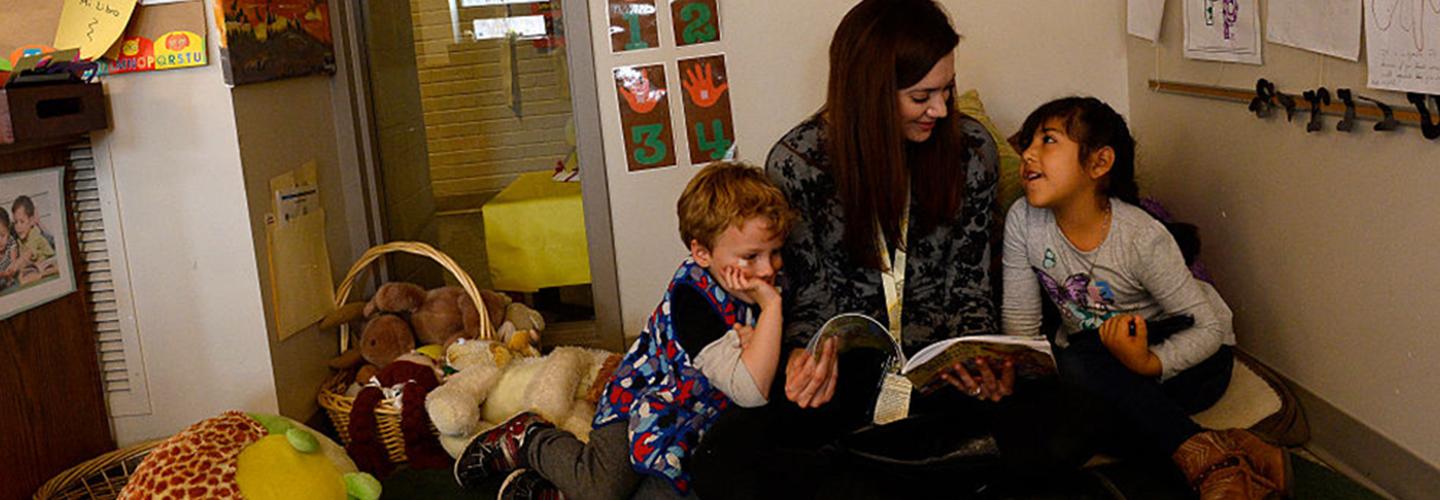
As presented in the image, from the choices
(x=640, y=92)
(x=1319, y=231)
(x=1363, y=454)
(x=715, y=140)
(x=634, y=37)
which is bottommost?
(x=1363, y=454)

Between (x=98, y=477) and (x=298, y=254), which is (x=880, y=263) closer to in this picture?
(x=298, y=254)

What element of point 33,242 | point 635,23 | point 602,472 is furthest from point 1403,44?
point 33,242

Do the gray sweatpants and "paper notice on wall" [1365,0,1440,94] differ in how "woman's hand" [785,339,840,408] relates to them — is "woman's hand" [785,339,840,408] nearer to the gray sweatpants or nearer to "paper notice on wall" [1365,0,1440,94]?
the gray sweatpants

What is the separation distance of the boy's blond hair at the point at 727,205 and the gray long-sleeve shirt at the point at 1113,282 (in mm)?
541

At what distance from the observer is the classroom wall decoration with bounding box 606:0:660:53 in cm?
299

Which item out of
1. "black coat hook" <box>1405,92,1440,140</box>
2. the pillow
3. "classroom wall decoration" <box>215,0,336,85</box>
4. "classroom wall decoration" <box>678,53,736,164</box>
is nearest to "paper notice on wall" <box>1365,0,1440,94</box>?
"black coat hook" <box>1405,92,1440,140</box>

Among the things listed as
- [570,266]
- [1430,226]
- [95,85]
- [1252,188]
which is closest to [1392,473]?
[1430,226]

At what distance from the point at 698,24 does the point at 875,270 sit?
1056 mm

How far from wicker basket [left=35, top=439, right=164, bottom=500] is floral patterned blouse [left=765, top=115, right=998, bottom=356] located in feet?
4.08

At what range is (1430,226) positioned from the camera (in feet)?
6.26

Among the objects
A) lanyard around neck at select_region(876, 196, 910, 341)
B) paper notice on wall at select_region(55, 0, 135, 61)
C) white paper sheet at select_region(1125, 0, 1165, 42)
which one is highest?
paper notice on wall at select_region(55, 0, 135, 61)

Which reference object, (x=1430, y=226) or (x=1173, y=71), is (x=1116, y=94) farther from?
(x=1430, y=226)

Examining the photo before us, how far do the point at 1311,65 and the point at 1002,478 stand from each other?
2.87 ft

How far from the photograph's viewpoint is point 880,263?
6.98ft
